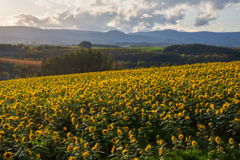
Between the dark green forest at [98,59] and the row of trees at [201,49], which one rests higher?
the row of trees at [201,49]

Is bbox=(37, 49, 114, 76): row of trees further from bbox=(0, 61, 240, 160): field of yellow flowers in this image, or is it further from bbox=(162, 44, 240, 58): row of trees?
bbox=(162, 44, 240, 58): row of trees

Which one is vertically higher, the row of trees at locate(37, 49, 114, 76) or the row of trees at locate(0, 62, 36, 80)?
the row of trees at locate(37, 49, 114, 76)

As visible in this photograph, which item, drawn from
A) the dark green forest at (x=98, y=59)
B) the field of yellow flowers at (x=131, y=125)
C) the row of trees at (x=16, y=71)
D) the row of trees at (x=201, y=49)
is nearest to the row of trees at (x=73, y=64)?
the dark green forest at (x=98, y=59)

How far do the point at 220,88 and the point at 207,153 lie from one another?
10.1 ft

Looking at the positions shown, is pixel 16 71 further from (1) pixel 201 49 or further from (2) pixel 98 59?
(1) pixel 201 49

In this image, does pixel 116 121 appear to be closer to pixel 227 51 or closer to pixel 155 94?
pixel 155 94

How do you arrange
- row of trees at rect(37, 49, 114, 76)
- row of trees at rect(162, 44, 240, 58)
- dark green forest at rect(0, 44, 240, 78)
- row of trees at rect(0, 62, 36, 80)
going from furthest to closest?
row of trees at rect(162, 44, 240, 58) → row of trees at rect(0, 62, 36, 80) → dark green forest at rect(0, 44, 240, 78) → row of trees at rect(37, 49, 114, 76)

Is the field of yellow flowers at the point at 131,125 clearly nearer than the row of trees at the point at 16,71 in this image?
Yes

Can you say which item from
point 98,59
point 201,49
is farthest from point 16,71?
point 201,49

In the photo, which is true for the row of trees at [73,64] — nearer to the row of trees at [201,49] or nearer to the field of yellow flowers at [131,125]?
the field of yellow flowers at [131,125]

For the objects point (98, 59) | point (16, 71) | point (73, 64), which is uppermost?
point (98, 59)

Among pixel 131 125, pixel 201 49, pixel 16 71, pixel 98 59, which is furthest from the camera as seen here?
pixel 201 49

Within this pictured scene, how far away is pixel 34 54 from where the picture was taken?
142 m

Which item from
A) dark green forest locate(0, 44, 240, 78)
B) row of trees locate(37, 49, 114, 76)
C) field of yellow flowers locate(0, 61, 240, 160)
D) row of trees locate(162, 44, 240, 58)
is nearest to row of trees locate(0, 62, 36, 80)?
dark green forest locate(0, 44, 240, 78)
